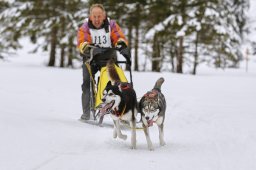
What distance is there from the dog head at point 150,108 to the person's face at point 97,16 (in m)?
Answer: 2.33

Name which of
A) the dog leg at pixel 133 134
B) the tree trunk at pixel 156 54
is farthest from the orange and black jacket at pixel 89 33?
the tree trunk at pixel 156 54

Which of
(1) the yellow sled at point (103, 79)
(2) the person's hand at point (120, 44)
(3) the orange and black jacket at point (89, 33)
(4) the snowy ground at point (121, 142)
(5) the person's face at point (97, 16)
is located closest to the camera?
(4) the snowy ground at point (121, 142)

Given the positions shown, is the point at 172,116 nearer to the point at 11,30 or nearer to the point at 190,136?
the point at 190,136

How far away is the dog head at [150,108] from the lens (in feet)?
17.5

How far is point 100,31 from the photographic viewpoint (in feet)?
24.6

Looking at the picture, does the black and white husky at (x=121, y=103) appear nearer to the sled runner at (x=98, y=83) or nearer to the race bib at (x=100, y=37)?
the sled runner at (x=98, y=83)

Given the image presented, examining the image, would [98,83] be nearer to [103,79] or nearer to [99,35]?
[103,79]

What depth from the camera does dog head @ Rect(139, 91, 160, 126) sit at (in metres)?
5.34

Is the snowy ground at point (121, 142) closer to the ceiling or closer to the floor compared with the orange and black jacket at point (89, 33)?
closer to the floor

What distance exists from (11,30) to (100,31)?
23.3 meters

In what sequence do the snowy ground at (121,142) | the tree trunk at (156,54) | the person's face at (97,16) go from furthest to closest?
the tree trunk at (156,54) < the person's face at (97,16) < the snowy ground at (121,142)

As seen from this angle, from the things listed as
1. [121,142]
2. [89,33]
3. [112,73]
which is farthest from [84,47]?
[121,142]

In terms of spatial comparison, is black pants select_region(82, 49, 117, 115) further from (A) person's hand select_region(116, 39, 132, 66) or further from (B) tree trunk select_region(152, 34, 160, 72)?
(B) tree trunk select_region(152, 34, 160, 72)

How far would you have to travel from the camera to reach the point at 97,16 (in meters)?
7.30
